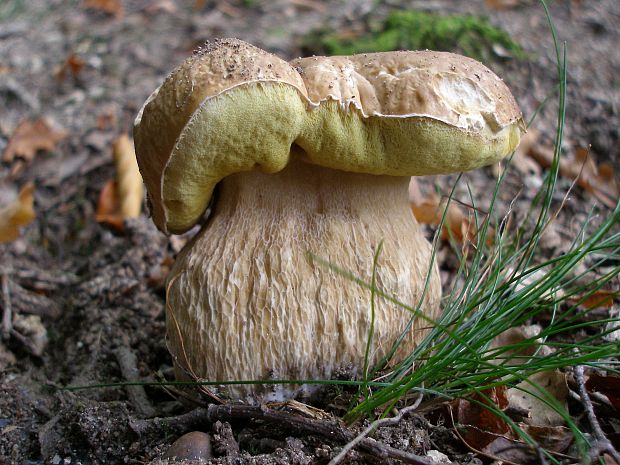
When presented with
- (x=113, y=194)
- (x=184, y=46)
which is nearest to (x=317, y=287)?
(x=113, y=194)

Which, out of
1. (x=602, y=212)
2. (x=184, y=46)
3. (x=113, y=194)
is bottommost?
(x=602, y=212)

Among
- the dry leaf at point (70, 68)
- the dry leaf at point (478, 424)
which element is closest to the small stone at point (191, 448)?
the dry leaf at point (478, 424)

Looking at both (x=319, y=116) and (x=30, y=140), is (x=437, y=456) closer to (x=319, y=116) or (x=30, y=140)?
(x=319, y=116)

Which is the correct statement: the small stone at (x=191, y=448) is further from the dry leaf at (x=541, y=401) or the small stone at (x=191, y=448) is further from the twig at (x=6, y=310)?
the twig at (x=6, y=310)

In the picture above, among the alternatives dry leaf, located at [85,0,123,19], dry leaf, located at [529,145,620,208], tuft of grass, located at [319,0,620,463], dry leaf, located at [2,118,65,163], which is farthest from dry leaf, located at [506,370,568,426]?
dry leaf, located at [85,0,123,19]

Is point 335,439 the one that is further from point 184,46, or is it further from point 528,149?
point 184,46
